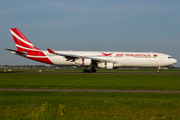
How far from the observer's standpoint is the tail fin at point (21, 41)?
4897 centimetres

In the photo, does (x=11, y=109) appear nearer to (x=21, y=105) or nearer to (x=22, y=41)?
(x=21, y=105)

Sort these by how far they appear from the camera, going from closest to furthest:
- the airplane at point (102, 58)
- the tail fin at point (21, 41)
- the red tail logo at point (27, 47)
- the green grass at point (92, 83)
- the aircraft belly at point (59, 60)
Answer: the green grass at point (92, 83) → the airplane at point (102, 58) → the aircraft belly at point (59, 60) → the red tail logo at point (27, 47) → the tail fin at point (21, 41)

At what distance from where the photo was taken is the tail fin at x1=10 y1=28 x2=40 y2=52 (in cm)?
4897

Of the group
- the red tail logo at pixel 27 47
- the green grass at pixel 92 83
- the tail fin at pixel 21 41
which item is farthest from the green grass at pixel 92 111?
the tail fin at pixel 21 41

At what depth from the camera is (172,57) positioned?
48656 mm

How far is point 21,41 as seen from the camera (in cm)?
4947

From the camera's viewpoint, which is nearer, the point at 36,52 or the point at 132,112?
the point at 132,112

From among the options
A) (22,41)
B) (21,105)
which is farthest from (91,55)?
(21,105)

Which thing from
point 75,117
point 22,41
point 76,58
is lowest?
point 75,117

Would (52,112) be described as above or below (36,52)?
below

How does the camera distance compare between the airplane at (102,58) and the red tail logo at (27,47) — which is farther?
the red tail logo at (27,47)

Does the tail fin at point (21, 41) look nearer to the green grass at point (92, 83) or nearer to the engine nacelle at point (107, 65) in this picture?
the engine nacelle at point (107, 65)

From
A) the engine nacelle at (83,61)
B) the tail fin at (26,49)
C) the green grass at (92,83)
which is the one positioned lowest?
the green grass at (92,83)

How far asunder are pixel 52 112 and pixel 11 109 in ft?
7.05
